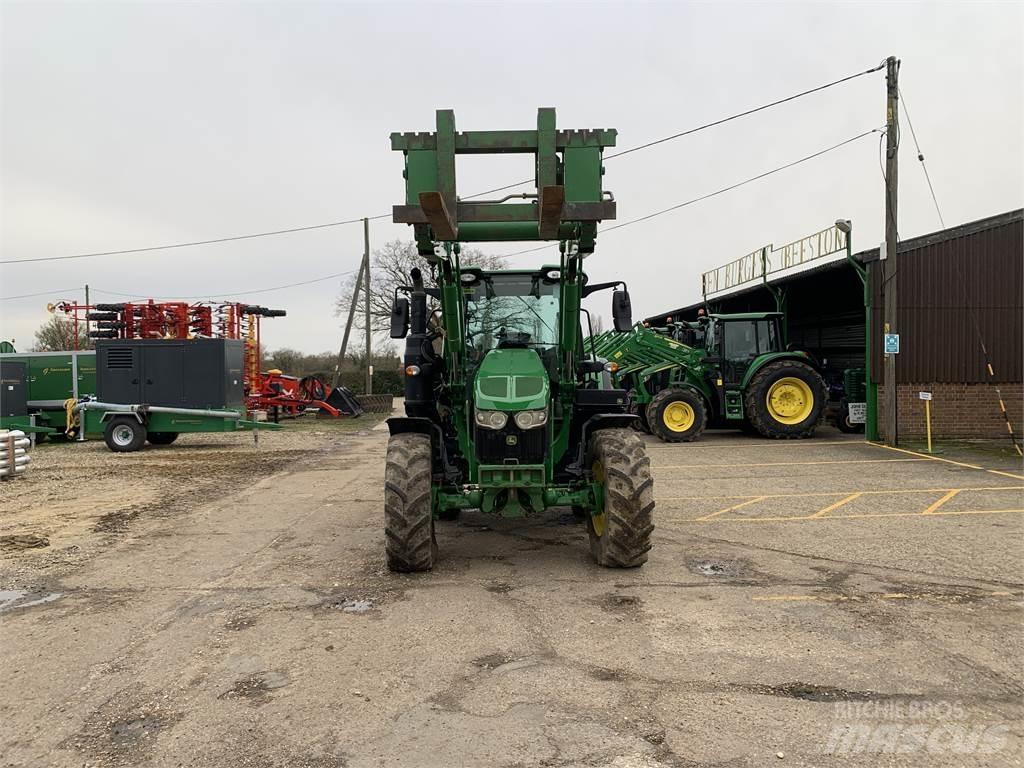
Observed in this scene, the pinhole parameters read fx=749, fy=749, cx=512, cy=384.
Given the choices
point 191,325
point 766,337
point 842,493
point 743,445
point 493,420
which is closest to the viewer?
point 493,420

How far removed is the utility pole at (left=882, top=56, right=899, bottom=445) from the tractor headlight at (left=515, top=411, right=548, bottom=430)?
11098mm

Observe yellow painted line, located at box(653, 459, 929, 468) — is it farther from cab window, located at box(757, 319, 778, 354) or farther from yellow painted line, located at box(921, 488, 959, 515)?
cab window, located at box(757, 319, 778, 354)

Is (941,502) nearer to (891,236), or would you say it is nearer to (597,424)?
(597,424)

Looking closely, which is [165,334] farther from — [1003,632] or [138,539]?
[1003,632]

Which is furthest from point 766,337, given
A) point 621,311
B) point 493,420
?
point 493,420

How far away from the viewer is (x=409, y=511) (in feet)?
18.5

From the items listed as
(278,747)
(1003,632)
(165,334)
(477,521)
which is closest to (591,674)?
(278,747)

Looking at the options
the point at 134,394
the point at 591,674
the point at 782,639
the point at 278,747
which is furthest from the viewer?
the point at 134,394

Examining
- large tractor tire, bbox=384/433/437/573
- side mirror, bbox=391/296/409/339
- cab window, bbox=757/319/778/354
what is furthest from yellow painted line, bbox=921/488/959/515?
cab window, bbox=757/319/778/354

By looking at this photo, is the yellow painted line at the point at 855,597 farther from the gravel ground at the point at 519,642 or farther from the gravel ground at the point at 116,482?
the gravel ground at the point at 116,482

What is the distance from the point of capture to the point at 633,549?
19.1ft

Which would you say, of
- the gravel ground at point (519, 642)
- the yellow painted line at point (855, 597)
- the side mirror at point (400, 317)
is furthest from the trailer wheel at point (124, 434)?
the yellow painted line at point (855, 597)

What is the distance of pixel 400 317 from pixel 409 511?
1906 mm

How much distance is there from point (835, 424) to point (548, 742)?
16.7 meters
